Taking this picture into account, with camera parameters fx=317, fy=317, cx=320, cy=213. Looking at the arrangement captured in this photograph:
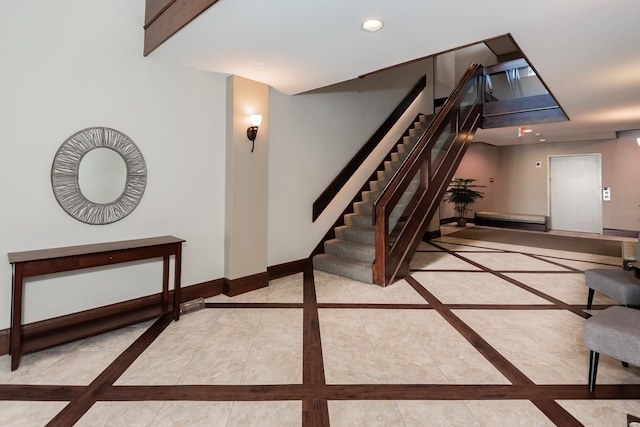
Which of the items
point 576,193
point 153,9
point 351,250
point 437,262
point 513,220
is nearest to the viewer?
point 153,9

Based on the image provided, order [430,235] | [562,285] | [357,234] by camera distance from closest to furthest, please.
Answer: [562,285], [357,234], [430,235]

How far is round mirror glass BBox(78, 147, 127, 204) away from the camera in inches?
106

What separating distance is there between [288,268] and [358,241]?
45.0 inches

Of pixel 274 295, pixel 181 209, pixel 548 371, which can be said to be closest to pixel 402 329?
pixel 548 371

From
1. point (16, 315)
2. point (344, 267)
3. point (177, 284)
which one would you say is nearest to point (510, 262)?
point (344, 267)

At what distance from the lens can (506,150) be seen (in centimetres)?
990

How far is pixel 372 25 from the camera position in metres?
2.31

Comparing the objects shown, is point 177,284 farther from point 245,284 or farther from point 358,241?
point 358,241

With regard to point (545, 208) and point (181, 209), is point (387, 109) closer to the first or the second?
point (181, 209)

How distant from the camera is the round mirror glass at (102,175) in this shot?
8.84 ft

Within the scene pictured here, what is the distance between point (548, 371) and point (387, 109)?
16.4ft

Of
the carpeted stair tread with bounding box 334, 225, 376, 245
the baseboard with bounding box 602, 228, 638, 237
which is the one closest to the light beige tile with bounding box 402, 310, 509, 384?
the carpeted stair tread with bounding box 334, 225, 376, 245

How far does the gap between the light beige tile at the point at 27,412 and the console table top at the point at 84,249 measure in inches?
34.6

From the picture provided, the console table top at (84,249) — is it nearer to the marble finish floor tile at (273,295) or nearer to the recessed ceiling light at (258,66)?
the marble finish floor tile at (273,295)
